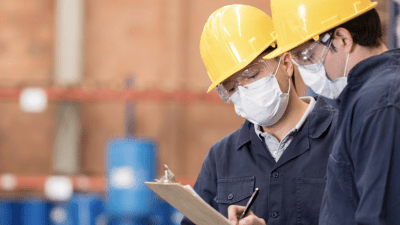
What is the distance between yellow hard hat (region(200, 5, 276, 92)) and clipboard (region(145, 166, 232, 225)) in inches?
21.8

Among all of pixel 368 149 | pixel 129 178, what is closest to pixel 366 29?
pixel 368 149

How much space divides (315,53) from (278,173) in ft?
2.11

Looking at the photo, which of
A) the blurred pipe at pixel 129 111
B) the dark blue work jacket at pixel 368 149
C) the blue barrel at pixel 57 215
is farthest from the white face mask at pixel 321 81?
the blue barrel at pixel 57 215

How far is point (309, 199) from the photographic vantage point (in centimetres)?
186

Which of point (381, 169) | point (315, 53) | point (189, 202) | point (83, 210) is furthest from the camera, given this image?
point (83, 210)

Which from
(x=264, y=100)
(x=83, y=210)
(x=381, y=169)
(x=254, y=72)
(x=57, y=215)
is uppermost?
(x=254, y=72)

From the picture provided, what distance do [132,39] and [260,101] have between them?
399 centimetres

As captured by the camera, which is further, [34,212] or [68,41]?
[68,41]

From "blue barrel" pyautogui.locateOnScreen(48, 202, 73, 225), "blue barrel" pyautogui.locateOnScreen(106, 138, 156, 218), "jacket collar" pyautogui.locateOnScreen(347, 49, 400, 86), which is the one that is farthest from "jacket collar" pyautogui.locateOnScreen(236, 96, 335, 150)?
"blue barrel" pyautogui.locateOnScreen(48, 202, 73, 225)

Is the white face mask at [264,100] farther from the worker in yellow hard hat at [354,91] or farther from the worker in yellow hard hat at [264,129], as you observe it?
the worker in yellow hard hat at [354,91]

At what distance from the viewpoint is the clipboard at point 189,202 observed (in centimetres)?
160

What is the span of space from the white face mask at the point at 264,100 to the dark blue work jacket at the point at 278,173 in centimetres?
12

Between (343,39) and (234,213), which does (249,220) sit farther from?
(343,39)

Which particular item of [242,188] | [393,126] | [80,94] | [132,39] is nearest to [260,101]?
[242,188]
